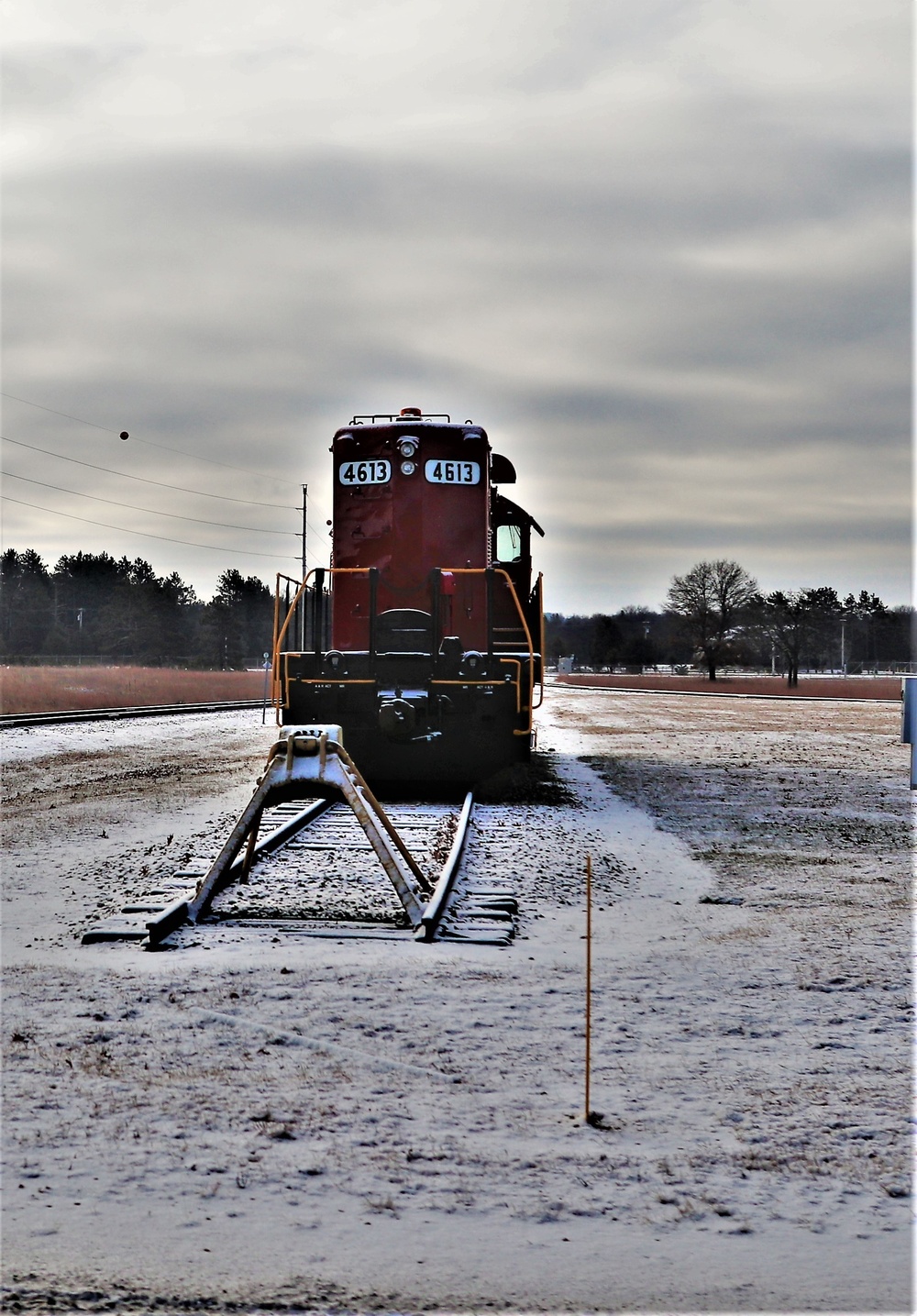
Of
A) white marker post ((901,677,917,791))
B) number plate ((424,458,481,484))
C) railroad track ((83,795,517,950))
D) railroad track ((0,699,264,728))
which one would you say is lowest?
railroad track ((83,795,517,950))

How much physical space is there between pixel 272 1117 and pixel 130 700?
39868 mm

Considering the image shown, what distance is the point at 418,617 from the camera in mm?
14453

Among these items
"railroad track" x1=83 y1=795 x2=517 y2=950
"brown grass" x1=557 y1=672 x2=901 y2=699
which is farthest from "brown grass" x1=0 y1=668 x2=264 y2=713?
"railroad track" x1=83 y1=795 x2=517 y2=950

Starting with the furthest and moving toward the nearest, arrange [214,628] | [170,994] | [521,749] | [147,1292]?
1. [214,628]
2. [521,749]
3. [170,994]
4. [147,1292]

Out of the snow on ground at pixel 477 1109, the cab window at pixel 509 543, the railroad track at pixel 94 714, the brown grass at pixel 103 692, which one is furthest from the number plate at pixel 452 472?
the brown grass at pixel 103 692

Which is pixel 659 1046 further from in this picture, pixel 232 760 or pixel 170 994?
pixel 232 760

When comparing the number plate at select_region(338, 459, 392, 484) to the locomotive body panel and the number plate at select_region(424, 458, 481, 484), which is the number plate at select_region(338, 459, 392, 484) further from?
the number plate at select_region(424, 458, 481, 484)

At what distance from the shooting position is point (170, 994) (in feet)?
19.4

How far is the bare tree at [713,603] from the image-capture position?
3255 inches

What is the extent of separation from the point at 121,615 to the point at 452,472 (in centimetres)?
10239

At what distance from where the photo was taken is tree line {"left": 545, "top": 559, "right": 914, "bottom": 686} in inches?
3125

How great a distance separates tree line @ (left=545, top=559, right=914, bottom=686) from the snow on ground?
63.6m

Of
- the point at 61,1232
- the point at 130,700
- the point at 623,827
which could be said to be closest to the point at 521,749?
the point at 623,827

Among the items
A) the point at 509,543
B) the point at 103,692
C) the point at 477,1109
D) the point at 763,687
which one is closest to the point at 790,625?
the point at 763,687
